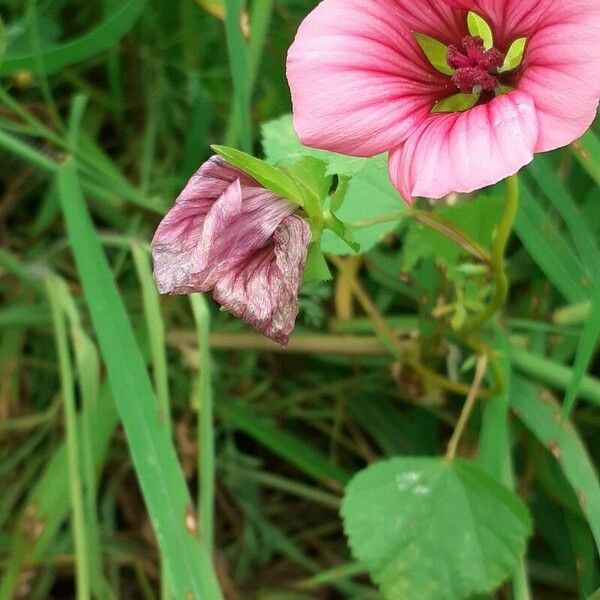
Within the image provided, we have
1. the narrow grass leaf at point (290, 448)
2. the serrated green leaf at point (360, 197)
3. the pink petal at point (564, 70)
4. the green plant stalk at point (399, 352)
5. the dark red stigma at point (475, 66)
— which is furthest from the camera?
the narrow grass leaf at point (290, 448)

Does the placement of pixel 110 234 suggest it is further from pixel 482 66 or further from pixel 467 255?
pixel 482 66

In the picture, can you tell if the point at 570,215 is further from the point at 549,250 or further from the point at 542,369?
the point at 542,369

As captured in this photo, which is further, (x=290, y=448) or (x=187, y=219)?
(x=290, y=448)

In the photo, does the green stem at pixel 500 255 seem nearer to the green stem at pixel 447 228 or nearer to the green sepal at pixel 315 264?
the green stem at pixel 447 228

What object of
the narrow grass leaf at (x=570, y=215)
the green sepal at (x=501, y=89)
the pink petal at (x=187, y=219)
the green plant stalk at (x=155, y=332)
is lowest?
the green plant stalk at (x=155, y=332)

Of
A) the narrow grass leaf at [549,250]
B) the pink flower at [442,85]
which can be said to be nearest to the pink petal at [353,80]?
the pink flower at [442,85]

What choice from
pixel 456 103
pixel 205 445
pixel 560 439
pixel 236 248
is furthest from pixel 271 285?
pixel 560 439

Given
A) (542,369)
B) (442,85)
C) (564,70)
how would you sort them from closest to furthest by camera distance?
1. (564,70)
2. (442,85)
3. (542,369)
